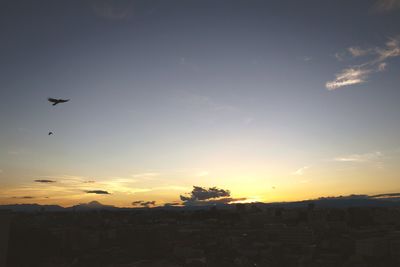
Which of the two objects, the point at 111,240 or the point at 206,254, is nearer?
the point at 206,254

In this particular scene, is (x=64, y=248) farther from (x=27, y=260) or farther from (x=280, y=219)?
(x=280, y=219)

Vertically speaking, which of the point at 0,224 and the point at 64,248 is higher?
the point at 0,224

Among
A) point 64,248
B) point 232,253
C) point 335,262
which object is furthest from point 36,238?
point 335,262

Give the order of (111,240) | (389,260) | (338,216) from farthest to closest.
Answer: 1. (338,216)
2. (111,240)
3. (389,260)

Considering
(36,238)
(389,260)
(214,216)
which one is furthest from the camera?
(214,216)

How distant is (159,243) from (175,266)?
50.9 ft

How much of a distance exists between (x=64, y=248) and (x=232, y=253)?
66.8 feet

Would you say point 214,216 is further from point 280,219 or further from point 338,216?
point 338,216

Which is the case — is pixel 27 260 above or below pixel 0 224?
below

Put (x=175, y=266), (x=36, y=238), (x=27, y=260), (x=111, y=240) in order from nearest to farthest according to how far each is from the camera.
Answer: (x=175, y=266) → (x=27, y=260) → (x=36, y=238) → (x=111, y=240)

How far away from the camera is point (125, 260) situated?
3966 cm

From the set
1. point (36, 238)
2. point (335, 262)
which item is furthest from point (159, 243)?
point (335, 262)

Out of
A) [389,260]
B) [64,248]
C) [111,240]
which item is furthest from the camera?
[111,240]

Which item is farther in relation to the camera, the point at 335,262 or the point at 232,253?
the point at 232,253
